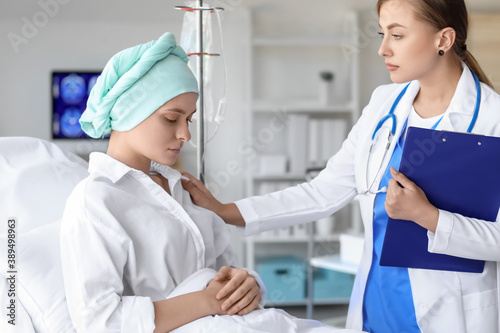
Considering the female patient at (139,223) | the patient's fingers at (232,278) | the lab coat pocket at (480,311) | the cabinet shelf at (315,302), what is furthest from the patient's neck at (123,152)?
the cabinet shelf at (315,302)

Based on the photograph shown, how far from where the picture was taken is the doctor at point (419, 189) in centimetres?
129

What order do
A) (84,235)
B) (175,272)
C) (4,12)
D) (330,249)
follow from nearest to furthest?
(84,235) → (175,272) → (4,12) → (330,249)

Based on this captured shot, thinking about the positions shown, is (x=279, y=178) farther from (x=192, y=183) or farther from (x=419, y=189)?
(x=419, y=189)

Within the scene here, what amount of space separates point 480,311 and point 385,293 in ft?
0.71

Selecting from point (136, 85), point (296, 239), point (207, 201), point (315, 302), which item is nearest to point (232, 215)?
point (207, 201)

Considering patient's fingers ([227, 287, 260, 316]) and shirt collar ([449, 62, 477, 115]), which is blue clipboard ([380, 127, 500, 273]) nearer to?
shirt collar ([449, 62, 477, 115])

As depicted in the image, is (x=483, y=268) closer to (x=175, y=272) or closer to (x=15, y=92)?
(x=175, y=272)

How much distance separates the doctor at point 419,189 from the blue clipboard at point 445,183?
3cm

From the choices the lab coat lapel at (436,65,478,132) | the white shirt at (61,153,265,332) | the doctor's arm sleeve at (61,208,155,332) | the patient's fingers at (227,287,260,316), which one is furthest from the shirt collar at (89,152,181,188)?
the lab coat lapel at (436,65,478,132)

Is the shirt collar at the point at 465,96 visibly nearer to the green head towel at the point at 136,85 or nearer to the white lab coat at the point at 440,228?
the white lab coat at the point at 440,228

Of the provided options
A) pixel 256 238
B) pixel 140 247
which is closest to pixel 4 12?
pixel 256 238

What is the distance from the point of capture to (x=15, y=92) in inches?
162

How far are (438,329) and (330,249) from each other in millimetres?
3076

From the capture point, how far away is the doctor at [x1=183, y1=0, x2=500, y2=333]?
4.25ft
